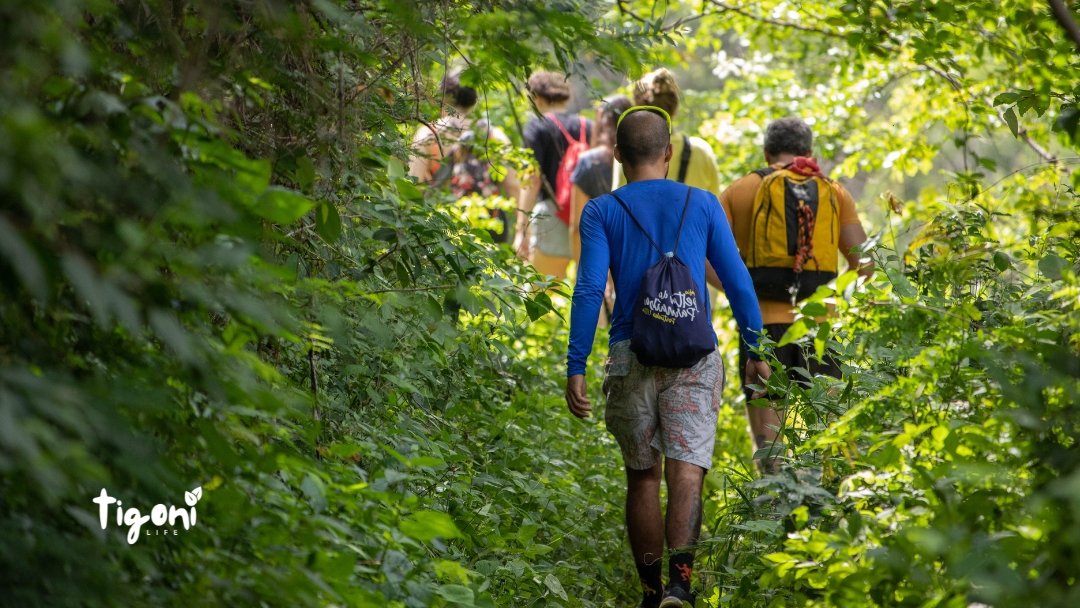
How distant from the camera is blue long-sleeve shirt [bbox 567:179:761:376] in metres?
4.61

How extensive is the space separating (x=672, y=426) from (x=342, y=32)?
188cm

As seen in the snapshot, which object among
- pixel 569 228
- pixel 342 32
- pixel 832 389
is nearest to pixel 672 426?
pixel 832 389

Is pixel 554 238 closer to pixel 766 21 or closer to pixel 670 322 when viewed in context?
pixel 766 21

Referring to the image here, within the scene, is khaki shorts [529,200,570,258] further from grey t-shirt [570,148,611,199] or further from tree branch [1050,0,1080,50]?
tree branch [1050,0,1080,50]

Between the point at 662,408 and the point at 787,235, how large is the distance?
1.82m

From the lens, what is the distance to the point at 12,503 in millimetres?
2010

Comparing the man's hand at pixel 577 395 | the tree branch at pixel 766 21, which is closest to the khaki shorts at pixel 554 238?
the tree branch at pixel 766 21

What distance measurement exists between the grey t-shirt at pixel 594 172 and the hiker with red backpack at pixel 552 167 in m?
0.41

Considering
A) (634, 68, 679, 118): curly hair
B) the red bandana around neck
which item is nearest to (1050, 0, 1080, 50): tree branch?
the red bandana around neck

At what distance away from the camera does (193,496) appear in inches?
91.6

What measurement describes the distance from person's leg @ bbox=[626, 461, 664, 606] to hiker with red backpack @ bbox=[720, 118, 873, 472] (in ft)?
4.93

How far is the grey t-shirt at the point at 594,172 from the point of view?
8172 mm

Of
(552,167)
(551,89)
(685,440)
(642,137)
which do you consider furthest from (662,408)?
(552,167)

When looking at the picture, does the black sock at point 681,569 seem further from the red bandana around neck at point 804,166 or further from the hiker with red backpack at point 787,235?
the red bandana around neck at point 804,166
